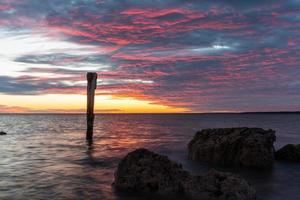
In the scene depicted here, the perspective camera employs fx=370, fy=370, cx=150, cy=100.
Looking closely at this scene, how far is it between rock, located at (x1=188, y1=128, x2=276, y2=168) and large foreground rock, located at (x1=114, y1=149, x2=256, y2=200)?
836cm

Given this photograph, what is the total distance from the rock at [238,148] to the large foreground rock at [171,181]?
329 inches

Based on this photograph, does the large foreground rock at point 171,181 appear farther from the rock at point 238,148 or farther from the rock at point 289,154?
the rock at point 289,154

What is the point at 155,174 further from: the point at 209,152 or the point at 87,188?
the point at 209,152

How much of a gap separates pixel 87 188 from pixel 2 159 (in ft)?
38.2

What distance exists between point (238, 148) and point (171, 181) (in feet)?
30.6

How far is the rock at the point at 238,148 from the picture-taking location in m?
21.5

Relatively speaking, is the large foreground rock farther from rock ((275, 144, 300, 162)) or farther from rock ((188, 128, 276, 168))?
rock ((275, 144, 300, 162))

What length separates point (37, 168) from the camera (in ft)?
67.8

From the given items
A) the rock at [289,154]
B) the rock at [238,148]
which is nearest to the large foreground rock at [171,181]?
the rock at [238,148]

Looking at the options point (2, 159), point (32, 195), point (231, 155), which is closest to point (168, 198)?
point (32, 195)

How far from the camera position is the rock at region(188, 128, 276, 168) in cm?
2148

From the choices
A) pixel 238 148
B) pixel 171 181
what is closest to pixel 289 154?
pixel 238 148

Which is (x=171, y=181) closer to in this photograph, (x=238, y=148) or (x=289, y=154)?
(x=238, y=148)

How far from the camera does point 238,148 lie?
876 inches
